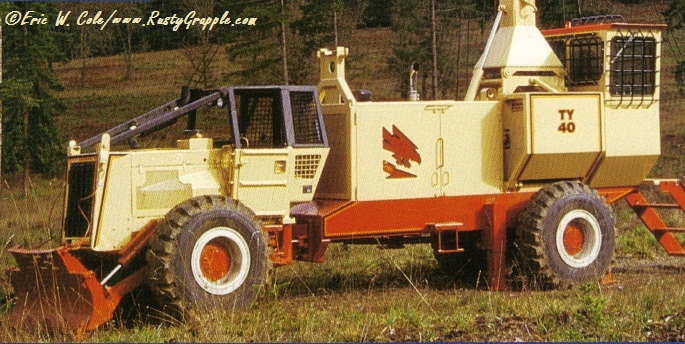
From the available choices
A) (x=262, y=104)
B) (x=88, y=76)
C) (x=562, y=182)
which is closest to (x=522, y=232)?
(x=562, y=182)

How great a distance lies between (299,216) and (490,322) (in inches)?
122

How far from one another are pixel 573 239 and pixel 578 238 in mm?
105

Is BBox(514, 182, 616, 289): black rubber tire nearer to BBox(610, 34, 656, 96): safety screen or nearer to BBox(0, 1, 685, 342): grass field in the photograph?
BBox(0, 1, 685, 342): grass field

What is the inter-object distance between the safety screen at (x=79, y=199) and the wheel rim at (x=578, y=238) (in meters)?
5.07

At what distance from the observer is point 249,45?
39.8 meters

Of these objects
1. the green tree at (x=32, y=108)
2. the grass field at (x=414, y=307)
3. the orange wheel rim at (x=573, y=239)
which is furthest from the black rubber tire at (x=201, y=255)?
the green tree at (x=32, y=108)

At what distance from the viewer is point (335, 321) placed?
10.8m

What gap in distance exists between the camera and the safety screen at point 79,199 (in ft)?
38.5

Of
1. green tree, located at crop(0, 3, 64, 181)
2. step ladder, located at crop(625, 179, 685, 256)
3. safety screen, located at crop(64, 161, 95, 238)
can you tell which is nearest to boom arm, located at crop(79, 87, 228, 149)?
safety screen, located at crop(64, 161, 95, 238)

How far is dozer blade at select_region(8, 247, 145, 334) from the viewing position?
11.1 meters

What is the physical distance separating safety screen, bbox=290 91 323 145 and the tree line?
20.9m

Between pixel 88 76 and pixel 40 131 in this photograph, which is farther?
pixel 88 76

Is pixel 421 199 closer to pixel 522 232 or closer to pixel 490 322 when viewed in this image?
pixel 522 232

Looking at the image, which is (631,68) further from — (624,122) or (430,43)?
(430,43)
